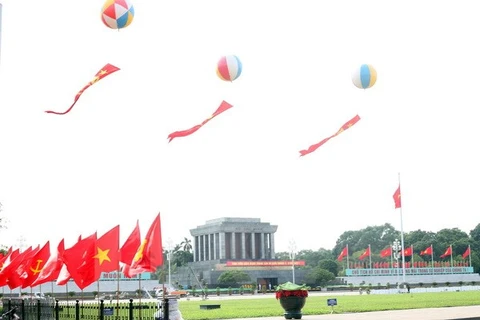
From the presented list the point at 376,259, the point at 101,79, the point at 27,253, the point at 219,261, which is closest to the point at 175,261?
the point at 219,261

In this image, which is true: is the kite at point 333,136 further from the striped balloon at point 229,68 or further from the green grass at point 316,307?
the green grass at point 316,307

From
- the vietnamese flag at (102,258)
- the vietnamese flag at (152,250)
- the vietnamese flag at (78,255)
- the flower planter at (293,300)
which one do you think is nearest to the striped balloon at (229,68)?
the vietnamese flag at (152,250)

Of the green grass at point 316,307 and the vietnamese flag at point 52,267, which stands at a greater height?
the vietnamese flag at point 52,267

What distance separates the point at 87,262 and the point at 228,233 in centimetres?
8503

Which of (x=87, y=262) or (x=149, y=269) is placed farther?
(x=87, y=262)

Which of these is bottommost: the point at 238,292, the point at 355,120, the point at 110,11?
the point at 238,292

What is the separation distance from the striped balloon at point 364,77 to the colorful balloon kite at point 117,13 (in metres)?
6.47

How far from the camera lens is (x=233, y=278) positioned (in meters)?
83.8

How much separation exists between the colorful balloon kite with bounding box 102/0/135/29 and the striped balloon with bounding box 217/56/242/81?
3387 millimetres

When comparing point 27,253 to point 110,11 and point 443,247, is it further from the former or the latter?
point 443,247

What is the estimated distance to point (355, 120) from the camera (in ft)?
55.8

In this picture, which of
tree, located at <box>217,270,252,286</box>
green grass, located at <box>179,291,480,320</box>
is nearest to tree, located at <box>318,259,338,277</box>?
tree, located at <box>217,270,252,286</box>

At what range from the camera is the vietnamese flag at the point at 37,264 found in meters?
21.5

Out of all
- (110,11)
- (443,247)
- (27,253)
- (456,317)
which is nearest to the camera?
(110,11)
